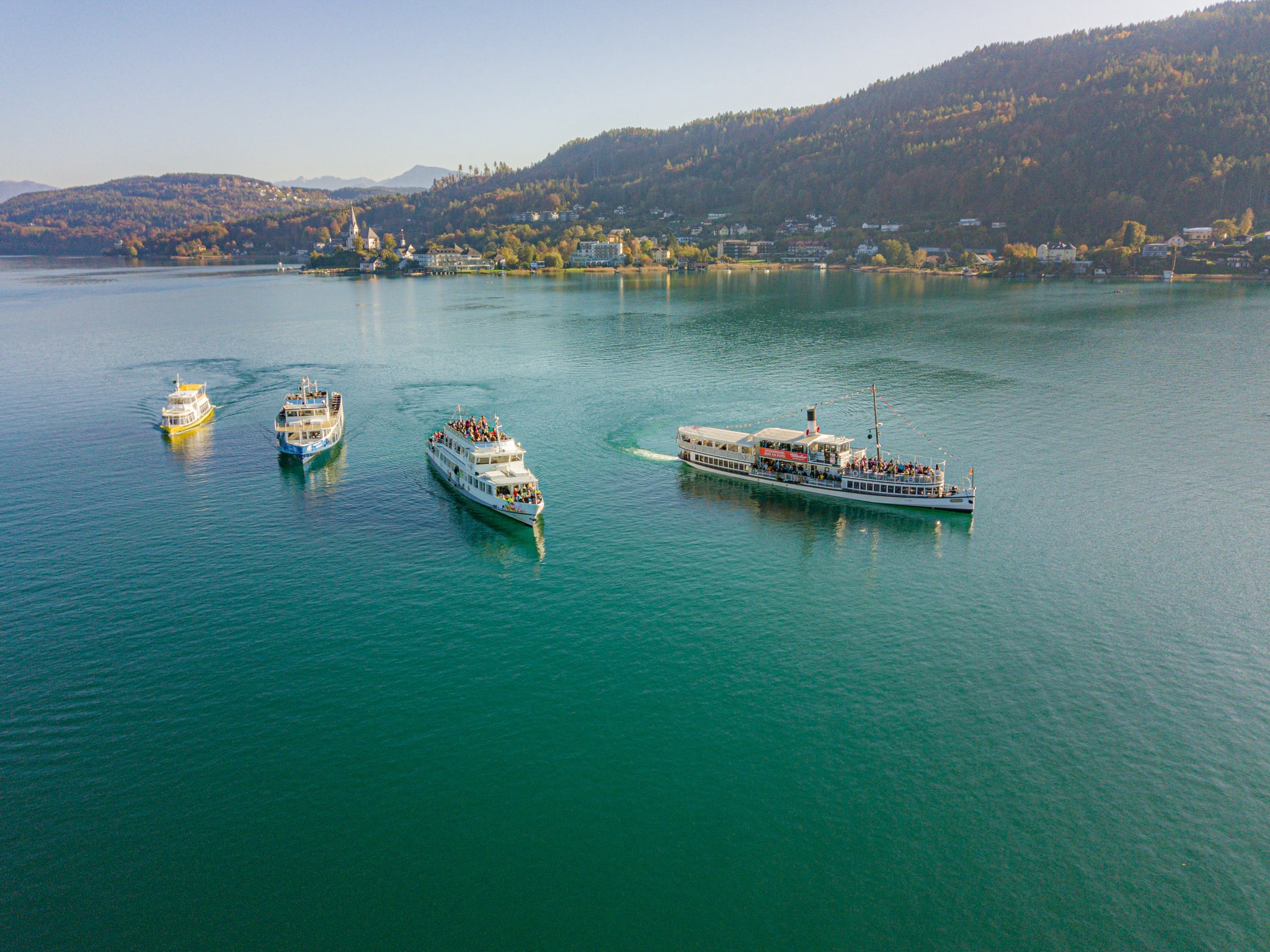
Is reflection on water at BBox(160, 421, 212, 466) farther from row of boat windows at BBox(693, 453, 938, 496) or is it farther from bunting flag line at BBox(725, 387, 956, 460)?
bunting flag line at BBox(725, 387, 956, 460)

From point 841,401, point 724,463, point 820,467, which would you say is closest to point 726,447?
point 724,463

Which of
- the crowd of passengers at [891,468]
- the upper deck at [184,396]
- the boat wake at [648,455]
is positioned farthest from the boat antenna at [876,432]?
the upper deck at [184,396]

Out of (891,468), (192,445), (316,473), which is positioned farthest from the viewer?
(192,445)

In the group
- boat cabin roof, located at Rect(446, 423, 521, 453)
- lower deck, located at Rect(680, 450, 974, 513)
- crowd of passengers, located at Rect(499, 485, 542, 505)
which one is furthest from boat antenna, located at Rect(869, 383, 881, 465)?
boat cabin roof, located at Rect(446, 423, 521, 453)

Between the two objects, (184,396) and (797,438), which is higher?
(184,396)

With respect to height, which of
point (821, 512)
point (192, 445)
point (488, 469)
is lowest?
point (821, 512)

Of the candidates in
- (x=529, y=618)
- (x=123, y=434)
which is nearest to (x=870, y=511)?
(x=529, y=618)

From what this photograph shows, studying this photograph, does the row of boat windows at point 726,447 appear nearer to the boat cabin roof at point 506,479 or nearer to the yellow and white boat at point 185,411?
the boat cabin roof at point 506,479

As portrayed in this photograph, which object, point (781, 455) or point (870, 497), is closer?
point (870, 497)

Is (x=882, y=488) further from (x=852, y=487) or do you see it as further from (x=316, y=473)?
(x=316, y=473)
